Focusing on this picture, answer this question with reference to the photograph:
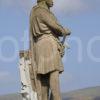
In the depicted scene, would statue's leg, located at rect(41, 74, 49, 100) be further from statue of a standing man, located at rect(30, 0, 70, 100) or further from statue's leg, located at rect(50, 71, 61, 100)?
statue's leg, located at rect(50, 71, 61, 100)

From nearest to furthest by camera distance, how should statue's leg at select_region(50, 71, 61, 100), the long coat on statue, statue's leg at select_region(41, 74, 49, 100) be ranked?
1. statue's leg at select_region(50, 71, 61, 100)
2. the long coat on statue
3. statue's leg at select_region(41, 74, 49, 100)

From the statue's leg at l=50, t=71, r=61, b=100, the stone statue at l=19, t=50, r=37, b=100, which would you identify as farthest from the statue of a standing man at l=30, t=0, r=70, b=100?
the stone statue at l=19, t=50, r=37, b=100

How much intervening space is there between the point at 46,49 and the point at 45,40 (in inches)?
11.8

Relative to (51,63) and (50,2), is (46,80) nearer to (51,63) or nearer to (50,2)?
(51,63)

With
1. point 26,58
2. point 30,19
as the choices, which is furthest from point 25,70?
point 30,19

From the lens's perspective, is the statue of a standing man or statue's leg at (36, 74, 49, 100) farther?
statue's leg at (36, 74, 49, 100)

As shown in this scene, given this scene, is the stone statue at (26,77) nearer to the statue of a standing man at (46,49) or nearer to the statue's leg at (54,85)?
the statue of a standing man at (46,49)

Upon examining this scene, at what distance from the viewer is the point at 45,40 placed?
18.2 m

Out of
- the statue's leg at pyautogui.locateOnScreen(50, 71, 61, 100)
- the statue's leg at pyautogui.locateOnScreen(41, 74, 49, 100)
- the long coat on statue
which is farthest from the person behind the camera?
the statue's leg at pyautogui.locateOnScreen(41, 74, 49, 100)

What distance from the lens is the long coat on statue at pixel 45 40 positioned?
18.0m

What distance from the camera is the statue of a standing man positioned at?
1800 centimetres

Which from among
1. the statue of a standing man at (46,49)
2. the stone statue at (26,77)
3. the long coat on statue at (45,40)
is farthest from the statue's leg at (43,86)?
the long coat on statue at (45,40)

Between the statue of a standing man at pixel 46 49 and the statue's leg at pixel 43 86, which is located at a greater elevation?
the statue of a standing man at pixel 46 49

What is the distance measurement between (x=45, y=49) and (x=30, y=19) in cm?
118
